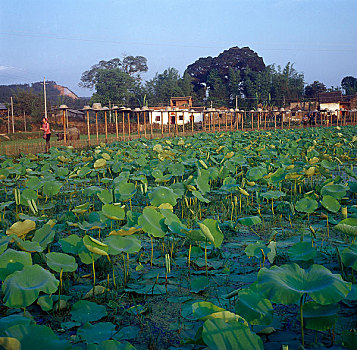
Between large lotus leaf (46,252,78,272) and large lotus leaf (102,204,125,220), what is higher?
large lotus leaf (102,204,125,220)

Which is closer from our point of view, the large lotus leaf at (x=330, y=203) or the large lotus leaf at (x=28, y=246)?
the large lotus leaf at (x=28, y=246)

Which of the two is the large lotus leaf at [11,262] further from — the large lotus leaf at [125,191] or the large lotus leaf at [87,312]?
the large lotus leaf at [125,191]

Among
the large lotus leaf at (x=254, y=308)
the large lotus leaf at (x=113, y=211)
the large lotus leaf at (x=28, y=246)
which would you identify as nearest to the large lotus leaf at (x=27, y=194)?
the large lotus leaf at (x=113, y=211)

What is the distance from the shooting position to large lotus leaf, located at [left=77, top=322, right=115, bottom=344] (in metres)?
1.47

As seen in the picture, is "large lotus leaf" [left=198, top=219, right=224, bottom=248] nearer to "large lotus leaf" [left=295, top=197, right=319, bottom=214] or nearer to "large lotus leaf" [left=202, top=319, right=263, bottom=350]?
"large lotus leaf" [left=202, top=319, right=263, bottom=350]

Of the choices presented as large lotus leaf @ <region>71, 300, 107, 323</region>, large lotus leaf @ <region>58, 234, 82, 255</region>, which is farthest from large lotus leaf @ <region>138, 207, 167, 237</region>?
large lotus leaf @ <region>71, 300, 107, 323</region>

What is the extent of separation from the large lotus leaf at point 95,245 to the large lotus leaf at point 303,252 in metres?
1.01

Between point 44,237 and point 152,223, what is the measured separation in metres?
0.68

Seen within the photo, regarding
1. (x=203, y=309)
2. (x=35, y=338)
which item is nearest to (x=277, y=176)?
(x=203, y=309)

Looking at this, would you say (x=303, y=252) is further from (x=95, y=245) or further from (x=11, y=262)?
(x=11, y=262)

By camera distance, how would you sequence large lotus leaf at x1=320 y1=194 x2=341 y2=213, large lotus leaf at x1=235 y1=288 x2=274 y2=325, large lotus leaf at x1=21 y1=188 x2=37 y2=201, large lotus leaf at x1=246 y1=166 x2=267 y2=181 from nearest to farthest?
large lotus leaf at x1=235 y1=288 x2=274 y2=325 < large lotus leaf at x1=320 y1=194 x2=341 y2=213 < large lotus leaf at x1=21 y1=188 x2=37 y2=201 < large lotus leaf at x1=246 y1=166 x2=267 y2=181

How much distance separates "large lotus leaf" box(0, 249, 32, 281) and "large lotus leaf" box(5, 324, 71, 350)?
2.19ft

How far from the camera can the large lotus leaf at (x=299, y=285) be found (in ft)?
3.88

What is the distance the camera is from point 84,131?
25.1 metres
